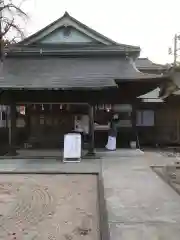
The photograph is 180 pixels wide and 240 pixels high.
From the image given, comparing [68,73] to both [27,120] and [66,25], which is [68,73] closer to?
[27,120]

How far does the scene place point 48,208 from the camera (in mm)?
7012

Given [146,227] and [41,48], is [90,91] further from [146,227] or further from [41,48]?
[146,227]

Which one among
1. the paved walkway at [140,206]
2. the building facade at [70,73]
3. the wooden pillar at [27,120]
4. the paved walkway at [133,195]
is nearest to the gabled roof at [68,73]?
the building facade at [70,73]

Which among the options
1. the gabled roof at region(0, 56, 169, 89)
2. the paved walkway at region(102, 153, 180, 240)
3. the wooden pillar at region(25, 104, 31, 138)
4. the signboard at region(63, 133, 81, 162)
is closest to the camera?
the paved walkway at region(102, 153, 180, 240)

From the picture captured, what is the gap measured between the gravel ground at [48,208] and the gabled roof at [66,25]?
10.5 metres

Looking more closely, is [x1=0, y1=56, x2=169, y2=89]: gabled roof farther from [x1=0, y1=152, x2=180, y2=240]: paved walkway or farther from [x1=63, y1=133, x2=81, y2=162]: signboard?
[x1=0, y1=152, x2=180, y2=240]: paved walkway

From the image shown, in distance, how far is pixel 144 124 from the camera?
64.4 ft

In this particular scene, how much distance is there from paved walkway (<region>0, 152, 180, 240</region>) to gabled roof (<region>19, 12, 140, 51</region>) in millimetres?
7141

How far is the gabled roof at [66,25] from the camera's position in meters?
19.3

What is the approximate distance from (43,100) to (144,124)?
20.7ft

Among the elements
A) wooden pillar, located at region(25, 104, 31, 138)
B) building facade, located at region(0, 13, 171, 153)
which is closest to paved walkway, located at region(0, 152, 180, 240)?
building facade, located at region(0, 13, 171, 153)

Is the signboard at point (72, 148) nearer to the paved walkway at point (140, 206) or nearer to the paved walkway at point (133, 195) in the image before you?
the paved walkway at point (133, 195)

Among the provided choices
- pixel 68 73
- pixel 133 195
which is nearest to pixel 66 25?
pixel 68 73

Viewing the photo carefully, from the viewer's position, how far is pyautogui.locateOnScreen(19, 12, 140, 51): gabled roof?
19.3 meters
